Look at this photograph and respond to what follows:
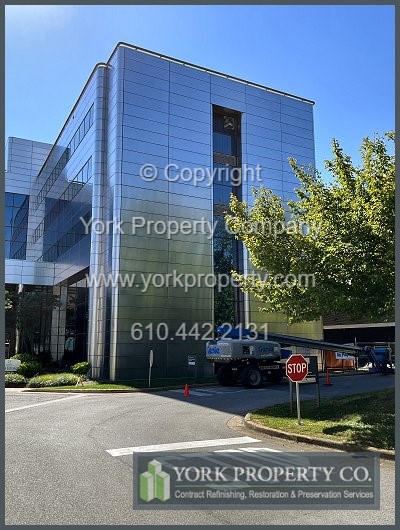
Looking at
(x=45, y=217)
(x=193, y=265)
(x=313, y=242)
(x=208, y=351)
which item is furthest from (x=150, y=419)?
(x=45, y=217)

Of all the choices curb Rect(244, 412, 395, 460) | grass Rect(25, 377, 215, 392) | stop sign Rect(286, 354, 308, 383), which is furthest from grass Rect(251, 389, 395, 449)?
grass Rect(25, 377, 215, 392)

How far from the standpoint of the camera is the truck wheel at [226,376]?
23914mm

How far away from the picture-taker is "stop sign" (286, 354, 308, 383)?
440 inches

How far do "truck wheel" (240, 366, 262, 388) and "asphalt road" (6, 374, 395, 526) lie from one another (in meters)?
4.84

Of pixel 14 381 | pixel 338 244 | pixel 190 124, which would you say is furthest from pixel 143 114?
pixel 338 244

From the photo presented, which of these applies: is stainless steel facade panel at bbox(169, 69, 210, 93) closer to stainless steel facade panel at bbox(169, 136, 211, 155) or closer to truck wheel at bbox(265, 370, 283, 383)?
stainless steel facade panel at bbox(169, 136, 211, 155)

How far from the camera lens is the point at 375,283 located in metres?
10.6

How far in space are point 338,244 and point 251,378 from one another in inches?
542

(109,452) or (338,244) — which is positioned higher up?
(338,244)

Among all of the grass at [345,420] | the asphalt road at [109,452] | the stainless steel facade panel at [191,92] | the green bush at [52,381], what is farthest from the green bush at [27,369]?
the stainless steel facade panel at [191,92]

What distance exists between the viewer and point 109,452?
8.52m

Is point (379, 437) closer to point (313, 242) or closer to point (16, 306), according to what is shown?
point (313, 242)

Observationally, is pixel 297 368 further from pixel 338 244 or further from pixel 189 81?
pixel 189 81

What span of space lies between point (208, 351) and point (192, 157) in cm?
1349
